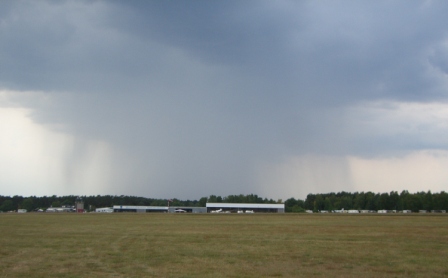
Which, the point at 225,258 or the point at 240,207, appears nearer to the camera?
the point at 225,258

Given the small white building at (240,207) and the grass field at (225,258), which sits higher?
the small white building at (240,207)

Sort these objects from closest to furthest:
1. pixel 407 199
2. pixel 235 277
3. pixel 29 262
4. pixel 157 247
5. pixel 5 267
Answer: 1. pixel 235 277
2. pixel 5 267
3. pixel 29 262
4. pixel 157 247
5. pixel 407 199

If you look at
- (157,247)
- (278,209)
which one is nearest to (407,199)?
(278,209)

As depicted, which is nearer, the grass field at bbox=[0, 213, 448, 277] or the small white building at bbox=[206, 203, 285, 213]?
the grass field at bbox=[0, 213, 448, 277]

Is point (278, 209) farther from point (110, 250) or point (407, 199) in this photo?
point (110, 250)

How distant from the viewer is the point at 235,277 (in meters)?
19.3

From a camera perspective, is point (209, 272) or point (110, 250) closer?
point (209, 272)

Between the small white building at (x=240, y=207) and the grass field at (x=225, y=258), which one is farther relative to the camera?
the small white building at (x=240, y=207)

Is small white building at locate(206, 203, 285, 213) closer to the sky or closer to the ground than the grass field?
closer to the sky

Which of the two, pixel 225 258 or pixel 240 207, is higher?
pixel 240 207

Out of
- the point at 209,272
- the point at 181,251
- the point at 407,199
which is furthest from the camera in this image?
the point at 407,199

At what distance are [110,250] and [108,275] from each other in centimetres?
985

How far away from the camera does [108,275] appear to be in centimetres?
1966

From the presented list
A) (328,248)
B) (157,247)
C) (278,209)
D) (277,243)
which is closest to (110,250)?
(157,247)
